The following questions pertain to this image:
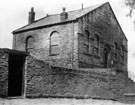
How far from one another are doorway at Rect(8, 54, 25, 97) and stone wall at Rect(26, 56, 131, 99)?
0.60 meters

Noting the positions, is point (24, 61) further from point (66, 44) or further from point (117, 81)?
point (66, 44)

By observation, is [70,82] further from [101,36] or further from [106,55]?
[106,55]

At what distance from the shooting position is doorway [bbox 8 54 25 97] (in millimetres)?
16752

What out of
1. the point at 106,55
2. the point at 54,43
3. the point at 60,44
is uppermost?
the point at 54,43

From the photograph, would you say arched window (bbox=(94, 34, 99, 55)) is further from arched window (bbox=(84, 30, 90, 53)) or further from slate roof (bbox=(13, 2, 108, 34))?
slate roof (bbox=(13, 2, 108, 34))

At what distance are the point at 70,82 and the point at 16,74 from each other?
385 centimetres

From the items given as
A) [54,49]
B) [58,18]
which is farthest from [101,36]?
[54,49]

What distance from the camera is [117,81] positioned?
72.5 ft

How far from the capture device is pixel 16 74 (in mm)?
17516

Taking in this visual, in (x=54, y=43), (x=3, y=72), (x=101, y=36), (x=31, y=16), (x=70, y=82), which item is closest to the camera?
(x=3, y=72)

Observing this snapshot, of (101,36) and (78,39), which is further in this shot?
(101,36)

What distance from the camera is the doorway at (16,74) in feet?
55.0

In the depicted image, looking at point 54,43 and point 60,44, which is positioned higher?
point 54,43

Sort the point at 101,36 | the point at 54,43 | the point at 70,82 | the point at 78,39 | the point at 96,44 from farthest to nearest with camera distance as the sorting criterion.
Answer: the point at 101,36
the point at 96,44
the point at 54,43
the point at 78,39
the point at 70,82
